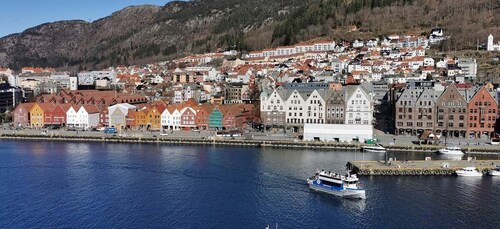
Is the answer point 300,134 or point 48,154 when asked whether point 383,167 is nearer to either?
point 300,134

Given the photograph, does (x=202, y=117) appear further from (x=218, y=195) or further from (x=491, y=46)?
(x=491, y=46)

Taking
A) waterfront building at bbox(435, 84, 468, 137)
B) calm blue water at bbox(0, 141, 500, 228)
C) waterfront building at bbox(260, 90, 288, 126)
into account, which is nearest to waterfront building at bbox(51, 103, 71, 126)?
calm blue water at bbox(0, 141, 500, 228)

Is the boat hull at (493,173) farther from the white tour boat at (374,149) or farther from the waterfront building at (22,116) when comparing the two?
the waterfront building at (22,116)

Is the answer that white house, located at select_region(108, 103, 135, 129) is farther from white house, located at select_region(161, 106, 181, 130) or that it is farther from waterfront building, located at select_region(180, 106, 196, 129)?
waterfront building, located at select_region(180, 106, 196, 129)

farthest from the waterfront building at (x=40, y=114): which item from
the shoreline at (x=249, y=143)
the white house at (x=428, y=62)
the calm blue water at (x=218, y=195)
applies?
the white house at (x=428, y=62)

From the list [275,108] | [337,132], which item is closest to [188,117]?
[275,108]
